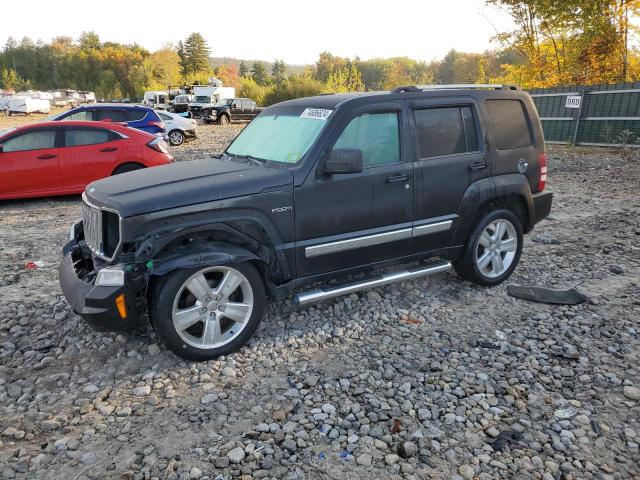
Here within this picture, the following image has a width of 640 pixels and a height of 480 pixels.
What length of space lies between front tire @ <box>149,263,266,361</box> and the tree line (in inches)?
836

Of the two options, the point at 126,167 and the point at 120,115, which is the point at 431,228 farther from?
the point at 120,115

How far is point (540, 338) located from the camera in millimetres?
4098

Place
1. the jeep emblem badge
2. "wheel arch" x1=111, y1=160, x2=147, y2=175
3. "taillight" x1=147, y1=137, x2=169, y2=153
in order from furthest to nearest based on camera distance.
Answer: "taillight" x1=147, y1=137, x2=169, y2=153 → "wheel arch" x1=111, y1=160, x2=147, y2=175 → the jeep emblem badge

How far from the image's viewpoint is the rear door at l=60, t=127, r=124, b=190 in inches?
359

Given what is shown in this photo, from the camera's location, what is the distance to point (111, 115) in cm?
1396

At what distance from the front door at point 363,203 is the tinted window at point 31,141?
23.6 feet

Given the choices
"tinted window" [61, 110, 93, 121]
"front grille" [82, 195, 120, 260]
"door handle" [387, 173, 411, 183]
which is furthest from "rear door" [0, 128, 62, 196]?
"door handle" [387, 173, 411, 183]

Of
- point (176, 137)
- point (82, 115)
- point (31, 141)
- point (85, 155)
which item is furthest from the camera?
point (176, 137)

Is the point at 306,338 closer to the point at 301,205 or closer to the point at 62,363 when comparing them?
the point at 301,205

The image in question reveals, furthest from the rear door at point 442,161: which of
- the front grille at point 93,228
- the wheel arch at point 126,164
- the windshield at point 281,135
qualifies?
the wheel arch at point 126,164

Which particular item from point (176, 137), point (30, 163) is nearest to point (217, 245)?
point (30, 163)

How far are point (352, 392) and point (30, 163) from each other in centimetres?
816

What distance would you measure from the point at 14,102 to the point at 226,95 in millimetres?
24493

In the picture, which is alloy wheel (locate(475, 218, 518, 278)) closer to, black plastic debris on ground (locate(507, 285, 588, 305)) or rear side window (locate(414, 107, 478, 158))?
black plastic debris on ground (locate(507, 285, 588, 305))
